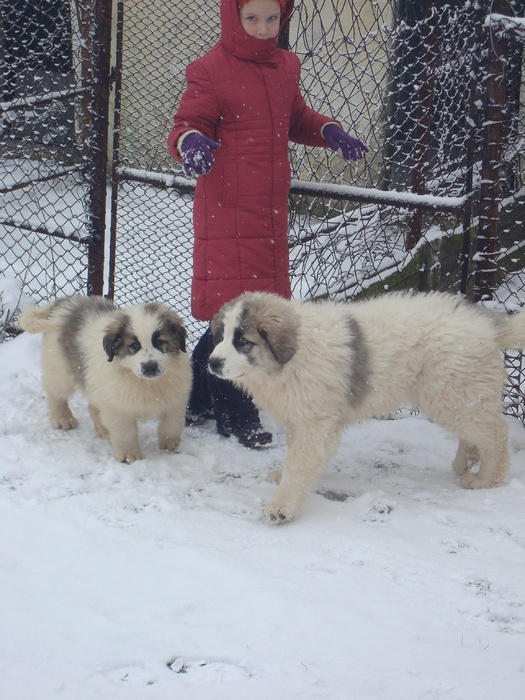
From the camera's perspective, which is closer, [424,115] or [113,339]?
[113,339]

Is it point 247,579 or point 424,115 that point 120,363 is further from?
point 424,115

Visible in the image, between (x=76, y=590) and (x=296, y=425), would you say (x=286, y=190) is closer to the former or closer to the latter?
(x=296, y=425)

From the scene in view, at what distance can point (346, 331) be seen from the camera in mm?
3582

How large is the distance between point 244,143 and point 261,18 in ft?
2.04

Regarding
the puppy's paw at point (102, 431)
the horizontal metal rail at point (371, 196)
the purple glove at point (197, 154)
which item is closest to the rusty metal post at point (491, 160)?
the horizontal metal rail at point (371, 196)

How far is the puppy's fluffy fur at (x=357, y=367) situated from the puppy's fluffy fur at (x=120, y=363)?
51 cm

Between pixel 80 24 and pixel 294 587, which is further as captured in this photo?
pixel 80 24

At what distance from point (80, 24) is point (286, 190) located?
1.90 meters

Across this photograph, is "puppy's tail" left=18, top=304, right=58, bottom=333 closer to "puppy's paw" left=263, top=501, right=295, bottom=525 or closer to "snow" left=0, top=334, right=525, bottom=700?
"snow" left=0, top=334, right=525, bottom=700

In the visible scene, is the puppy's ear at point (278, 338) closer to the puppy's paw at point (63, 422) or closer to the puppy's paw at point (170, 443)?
the puppy's paw at point (170, 443)

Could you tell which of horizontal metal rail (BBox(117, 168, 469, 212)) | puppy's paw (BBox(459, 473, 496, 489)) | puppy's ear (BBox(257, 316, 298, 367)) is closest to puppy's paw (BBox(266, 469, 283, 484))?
puppy's ear (BBox(257, 316, 298, 367))

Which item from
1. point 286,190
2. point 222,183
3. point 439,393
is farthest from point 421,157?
point 439,393

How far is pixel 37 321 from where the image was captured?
4.31 meters

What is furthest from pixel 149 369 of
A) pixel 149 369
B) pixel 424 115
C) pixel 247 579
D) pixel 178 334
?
pixel 424 115
